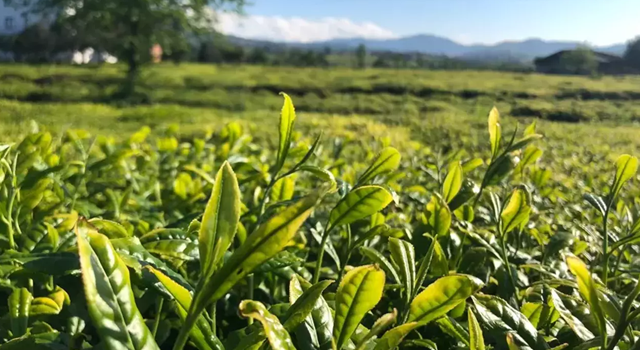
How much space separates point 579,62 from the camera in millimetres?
23422

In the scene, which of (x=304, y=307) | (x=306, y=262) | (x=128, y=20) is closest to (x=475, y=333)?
(x=304, y=307)

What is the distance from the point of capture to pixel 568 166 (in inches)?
113

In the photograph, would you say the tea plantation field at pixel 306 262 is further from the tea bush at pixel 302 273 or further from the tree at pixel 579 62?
the tree at pixel 579 62

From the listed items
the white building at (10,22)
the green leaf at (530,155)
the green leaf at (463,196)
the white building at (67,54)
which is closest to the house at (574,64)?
the white building at (67,54)

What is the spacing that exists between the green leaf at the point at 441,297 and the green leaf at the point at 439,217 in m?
0.26

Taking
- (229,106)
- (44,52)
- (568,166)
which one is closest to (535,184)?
(568,166)

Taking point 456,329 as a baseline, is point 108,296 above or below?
above

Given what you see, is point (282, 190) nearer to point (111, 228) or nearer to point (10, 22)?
point (111, 228)

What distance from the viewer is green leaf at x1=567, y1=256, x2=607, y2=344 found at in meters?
0.47

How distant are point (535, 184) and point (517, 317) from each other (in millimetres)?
829

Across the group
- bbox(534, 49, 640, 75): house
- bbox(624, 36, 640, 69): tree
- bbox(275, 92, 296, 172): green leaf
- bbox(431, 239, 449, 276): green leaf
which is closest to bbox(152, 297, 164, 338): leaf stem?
bbox(275, 92, 296, 172): green leaf

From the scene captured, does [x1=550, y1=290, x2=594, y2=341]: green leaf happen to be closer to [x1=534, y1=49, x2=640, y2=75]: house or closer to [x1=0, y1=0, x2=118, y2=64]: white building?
[x1=534, y1=49, x2=640, y2=75]: house

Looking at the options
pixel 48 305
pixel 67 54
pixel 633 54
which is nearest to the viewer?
pixel 48 305

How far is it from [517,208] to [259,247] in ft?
1.54
